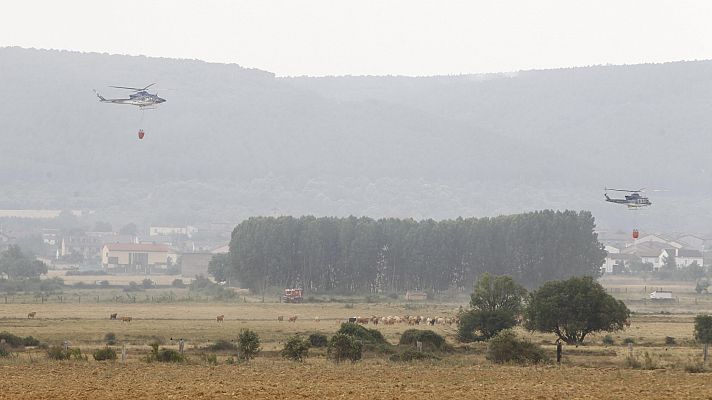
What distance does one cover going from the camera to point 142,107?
104312 millimetres

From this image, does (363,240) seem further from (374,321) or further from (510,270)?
(374,321)

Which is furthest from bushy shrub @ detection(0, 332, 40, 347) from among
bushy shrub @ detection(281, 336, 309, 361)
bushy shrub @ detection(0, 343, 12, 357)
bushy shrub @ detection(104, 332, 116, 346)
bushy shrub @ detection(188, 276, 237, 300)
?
bushy shrub @ detection(188, 276, 237, 300)

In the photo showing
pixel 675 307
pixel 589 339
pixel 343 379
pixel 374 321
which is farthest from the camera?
pixel 675 307

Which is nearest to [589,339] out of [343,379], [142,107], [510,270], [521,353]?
[521,353]

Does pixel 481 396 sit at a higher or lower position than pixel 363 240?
lower

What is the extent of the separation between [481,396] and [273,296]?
95.2m

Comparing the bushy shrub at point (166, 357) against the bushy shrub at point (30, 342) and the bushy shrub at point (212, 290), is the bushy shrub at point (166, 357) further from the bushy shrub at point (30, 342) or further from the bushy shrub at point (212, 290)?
the bushy shrub at point (212, 290)

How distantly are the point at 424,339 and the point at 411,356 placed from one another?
799 centimetres

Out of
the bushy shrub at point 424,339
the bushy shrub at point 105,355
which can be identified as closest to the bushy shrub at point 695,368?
the bushy shrub at point 424,339

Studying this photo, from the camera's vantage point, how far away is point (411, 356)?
5869 cm

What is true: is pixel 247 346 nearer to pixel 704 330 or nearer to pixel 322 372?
pixel 322 372

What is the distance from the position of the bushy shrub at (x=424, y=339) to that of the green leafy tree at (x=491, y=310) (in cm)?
403

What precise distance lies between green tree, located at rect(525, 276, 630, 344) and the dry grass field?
1212mm

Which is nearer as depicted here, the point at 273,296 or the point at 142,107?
the point at 142,107
